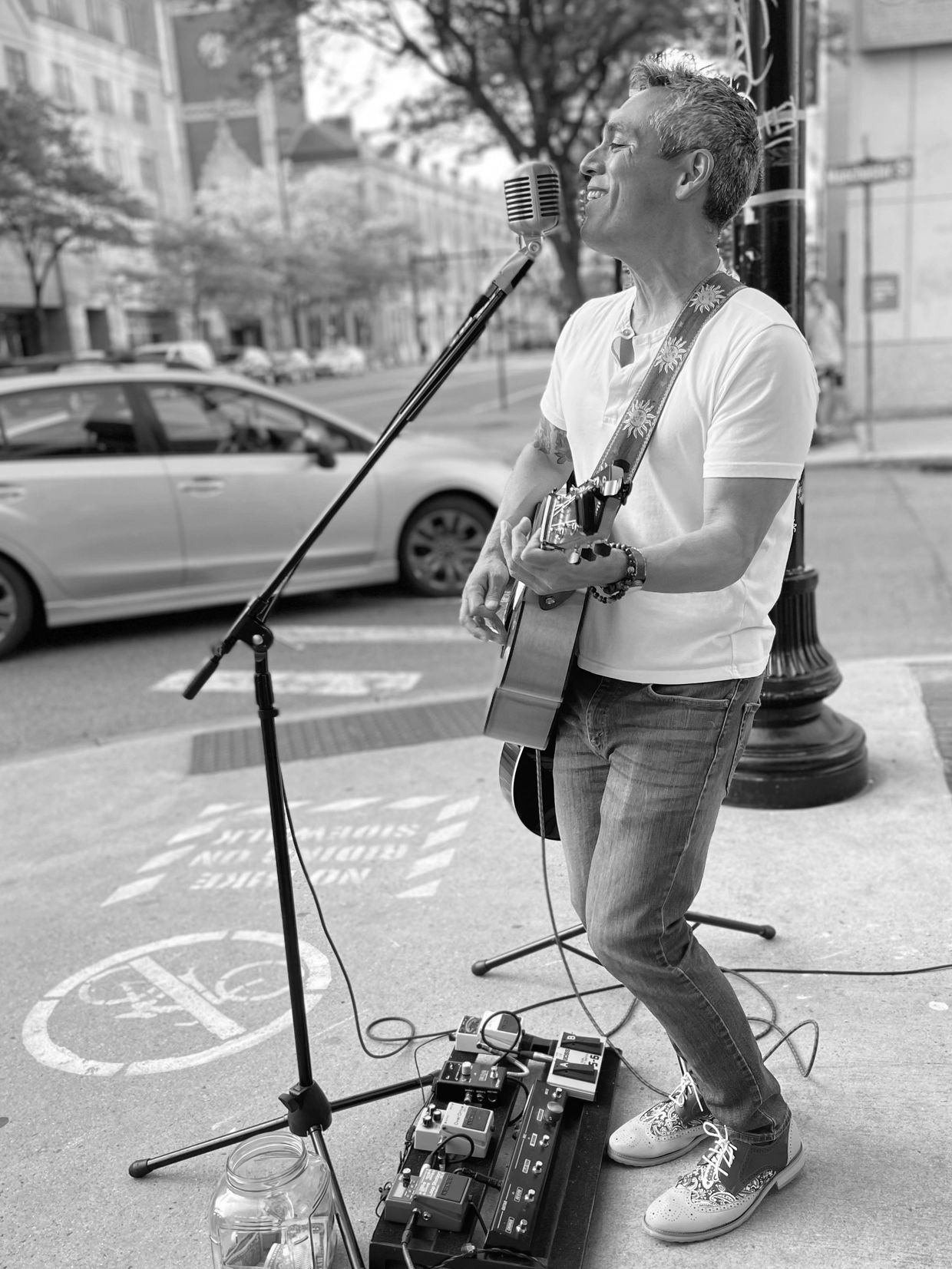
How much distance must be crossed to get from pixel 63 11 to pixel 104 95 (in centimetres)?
431

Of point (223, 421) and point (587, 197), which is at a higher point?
point (587, 197)

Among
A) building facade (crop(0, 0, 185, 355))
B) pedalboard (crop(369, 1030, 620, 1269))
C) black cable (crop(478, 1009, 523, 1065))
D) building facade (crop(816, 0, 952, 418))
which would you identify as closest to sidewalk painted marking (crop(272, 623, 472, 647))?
black cable (crop(478, 1009, 523, 1065))

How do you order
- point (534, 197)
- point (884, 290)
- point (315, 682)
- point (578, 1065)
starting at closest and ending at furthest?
point (534, 197) → point (578, 1065) → point (315, 682) → point (884, 290)

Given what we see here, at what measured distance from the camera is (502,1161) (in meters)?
2.29

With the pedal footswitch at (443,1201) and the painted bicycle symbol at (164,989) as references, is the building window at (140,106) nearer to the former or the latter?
the painted bicycle symbol at (164,989)

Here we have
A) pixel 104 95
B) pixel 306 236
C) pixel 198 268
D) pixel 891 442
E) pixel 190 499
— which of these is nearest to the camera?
pixel 190 499

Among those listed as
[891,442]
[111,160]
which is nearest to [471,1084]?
[891,442]

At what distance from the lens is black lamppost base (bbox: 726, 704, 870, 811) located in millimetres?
4004

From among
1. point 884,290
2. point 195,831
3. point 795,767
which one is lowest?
point 195,831

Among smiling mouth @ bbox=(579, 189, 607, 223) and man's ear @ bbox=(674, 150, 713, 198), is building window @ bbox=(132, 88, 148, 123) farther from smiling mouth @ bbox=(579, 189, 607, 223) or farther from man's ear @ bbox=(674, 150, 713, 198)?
man's ear @ bbox=(674, 150, 713, 198)

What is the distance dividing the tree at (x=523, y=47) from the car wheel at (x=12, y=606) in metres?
9.22

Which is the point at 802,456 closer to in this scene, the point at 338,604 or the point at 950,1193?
the point at 950,1193

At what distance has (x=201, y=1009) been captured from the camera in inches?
123

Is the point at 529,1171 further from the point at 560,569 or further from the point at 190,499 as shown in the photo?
the point at 190,499
